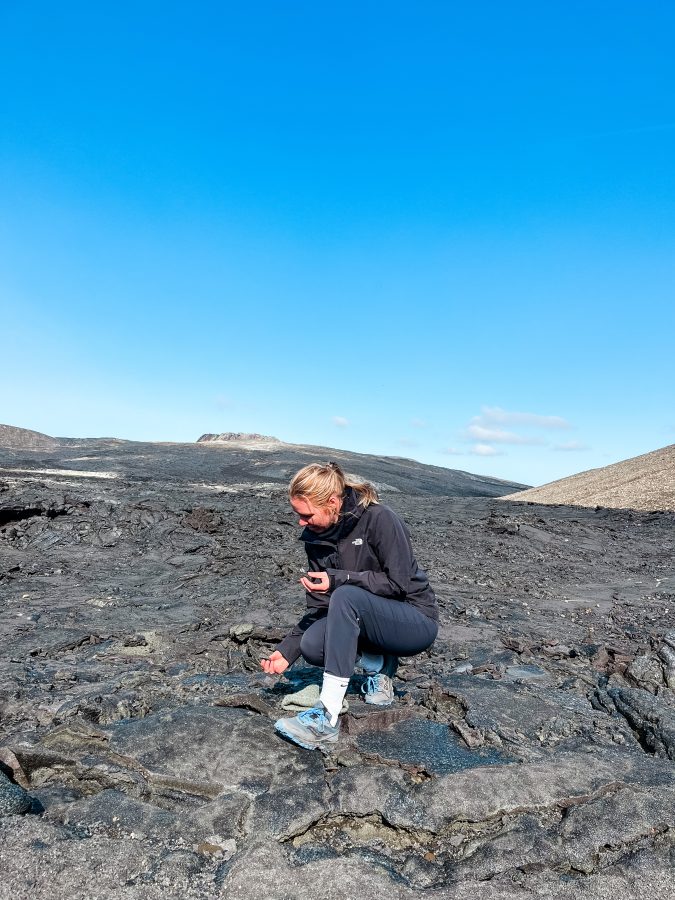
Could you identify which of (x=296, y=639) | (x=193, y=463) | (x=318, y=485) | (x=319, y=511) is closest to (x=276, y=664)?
(x=296, y=639)

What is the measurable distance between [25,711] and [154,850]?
216 cm

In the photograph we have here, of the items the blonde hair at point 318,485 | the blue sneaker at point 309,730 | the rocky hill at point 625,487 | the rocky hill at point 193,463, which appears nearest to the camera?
the blue sneaker at point 309,730

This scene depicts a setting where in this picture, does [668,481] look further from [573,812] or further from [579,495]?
[573,812]

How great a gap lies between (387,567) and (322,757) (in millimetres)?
1106

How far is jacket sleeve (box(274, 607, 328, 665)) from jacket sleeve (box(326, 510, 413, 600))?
0.31 meters

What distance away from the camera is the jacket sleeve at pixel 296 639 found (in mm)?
3920

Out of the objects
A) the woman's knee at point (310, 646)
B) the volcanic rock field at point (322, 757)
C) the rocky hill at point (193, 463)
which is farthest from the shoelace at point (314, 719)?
the rocky hill at point (193, 463)

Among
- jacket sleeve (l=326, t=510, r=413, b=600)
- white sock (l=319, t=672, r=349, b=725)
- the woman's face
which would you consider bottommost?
white sock (l=319, t=672, r=349, b=725)

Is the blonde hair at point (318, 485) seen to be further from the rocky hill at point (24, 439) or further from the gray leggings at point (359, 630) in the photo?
the rocky hill at point (24, 439)

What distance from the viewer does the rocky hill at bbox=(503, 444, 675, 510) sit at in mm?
21719

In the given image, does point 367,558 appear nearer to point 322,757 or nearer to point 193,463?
point 322,757

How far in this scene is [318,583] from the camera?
3840 millimetres

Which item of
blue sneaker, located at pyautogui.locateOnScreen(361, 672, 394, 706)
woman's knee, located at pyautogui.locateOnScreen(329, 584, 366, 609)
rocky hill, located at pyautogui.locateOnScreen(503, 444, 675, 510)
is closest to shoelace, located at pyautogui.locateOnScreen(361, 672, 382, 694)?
blue sneaker, located at pyautogui.locateOnScreen(361, 672, 394, 706)

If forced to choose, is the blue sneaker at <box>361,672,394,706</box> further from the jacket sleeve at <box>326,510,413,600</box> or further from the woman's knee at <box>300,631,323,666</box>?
the jacket sleeve at <box>326,510,413,600</box>
